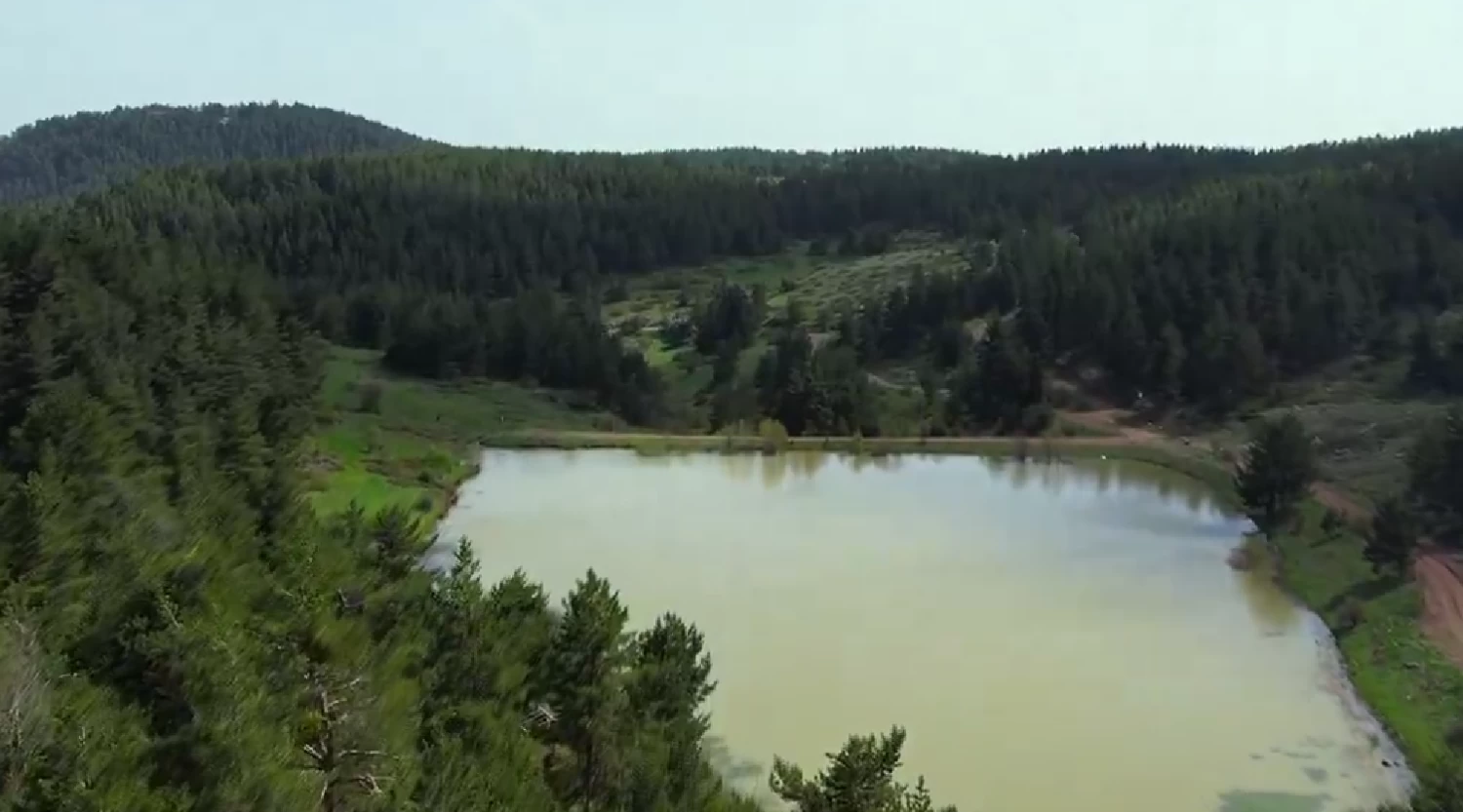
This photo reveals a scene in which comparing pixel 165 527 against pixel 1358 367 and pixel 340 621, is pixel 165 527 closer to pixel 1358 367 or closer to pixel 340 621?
pixel 340 621

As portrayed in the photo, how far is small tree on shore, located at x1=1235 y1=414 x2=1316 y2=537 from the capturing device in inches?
1735

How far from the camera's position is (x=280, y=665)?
16125mm

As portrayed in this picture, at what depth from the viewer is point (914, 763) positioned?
24.7 metres

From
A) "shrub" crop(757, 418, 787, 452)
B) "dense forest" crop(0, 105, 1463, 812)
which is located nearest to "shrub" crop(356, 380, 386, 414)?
"dense forest" crop(0, 105, 1463, 812)

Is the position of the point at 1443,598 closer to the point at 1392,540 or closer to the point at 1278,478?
the point at 1392,540

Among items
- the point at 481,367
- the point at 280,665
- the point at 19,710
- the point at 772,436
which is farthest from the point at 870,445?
the point at 19,710

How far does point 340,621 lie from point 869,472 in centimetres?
4101

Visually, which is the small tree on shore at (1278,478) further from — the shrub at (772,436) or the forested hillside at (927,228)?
the shrub at (772,436)

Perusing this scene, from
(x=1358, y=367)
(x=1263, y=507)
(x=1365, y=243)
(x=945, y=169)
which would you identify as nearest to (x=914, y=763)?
(x=1263, y=507)

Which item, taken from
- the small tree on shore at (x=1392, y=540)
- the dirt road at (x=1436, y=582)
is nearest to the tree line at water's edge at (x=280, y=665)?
the dirt road at (x=1436, y=582)

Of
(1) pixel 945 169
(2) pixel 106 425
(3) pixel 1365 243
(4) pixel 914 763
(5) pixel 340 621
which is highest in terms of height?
(1) pixel 945 169

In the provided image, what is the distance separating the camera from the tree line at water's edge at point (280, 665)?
13.1 metres

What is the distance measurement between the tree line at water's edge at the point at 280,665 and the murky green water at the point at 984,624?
5.79m

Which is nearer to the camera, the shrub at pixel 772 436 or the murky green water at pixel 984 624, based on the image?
the murky green water at pixel 984 624
